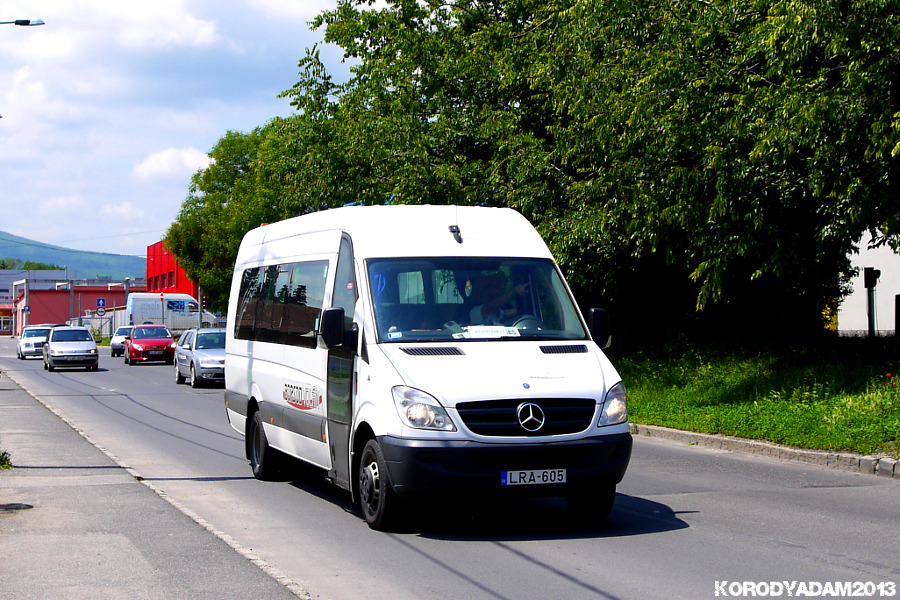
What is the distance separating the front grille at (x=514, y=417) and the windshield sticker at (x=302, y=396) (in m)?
2.02

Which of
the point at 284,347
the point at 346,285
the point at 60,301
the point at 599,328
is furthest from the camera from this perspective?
the point at 60,301

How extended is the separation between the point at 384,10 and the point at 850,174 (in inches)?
621

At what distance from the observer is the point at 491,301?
8688 millimetres

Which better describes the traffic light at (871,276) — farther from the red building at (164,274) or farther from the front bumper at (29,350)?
the red building at (164,274)

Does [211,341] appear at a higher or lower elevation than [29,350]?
higher

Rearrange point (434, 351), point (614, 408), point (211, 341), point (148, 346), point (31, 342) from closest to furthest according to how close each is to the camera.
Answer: point (614, 408)
point (434, 351)
point (211, 341)
point (148, 346)
point (31, 342)

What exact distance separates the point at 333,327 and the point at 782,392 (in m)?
10.0

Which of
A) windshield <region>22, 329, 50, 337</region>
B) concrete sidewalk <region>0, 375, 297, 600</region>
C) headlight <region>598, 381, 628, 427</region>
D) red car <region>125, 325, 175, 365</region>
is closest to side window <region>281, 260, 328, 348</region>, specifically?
concrete sidewalk <region>0, 375, 297, 600</region>

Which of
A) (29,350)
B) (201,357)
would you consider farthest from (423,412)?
(29,350)

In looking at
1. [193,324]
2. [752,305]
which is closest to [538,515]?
[752,305]

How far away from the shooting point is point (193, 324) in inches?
2213

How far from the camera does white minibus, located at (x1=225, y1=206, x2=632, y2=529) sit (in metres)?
7.61

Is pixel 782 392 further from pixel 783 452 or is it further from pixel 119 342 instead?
pixel 119 342

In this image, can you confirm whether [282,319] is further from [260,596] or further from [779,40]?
[779,40]
